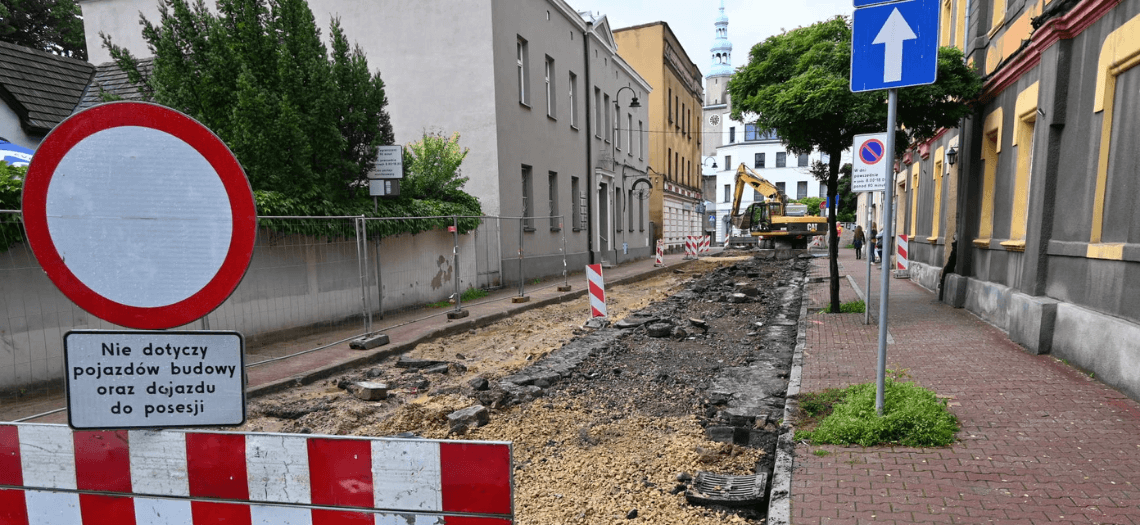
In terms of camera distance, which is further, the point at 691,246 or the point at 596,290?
the point at 691,246

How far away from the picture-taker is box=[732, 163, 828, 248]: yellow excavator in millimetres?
33281

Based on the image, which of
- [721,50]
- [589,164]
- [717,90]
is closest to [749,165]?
[717,90]

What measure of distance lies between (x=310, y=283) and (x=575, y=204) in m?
13.6

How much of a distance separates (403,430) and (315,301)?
438 cm

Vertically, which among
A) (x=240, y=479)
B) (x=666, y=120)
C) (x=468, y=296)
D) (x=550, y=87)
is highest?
(x=666, y=120)

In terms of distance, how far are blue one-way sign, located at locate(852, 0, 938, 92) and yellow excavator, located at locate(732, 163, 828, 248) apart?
29359 mm

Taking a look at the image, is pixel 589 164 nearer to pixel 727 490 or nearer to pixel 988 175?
pixel 988 175

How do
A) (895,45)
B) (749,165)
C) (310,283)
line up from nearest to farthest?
(895,45), (310,283), (749,165)

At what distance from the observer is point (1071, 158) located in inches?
265

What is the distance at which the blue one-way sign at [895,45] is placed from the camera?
13.3ft

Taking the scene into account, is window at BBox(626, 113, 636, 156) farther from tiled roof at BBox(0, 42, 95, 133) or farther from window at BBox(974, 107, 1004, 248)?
tiled roof at BBox(0, 42, 95, 133)

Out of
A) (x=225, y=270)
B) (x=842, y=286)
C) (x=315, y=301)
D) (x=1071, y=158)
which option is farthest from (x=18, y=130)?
(x=842, y=286)

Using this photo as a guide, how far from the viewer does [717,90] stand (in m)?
83.8

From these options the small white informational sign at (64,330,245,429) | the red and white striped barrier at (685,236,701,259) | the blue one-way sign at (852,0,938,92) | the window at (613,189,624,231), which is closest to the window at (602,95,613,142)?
the window at (613,189,624,231)
